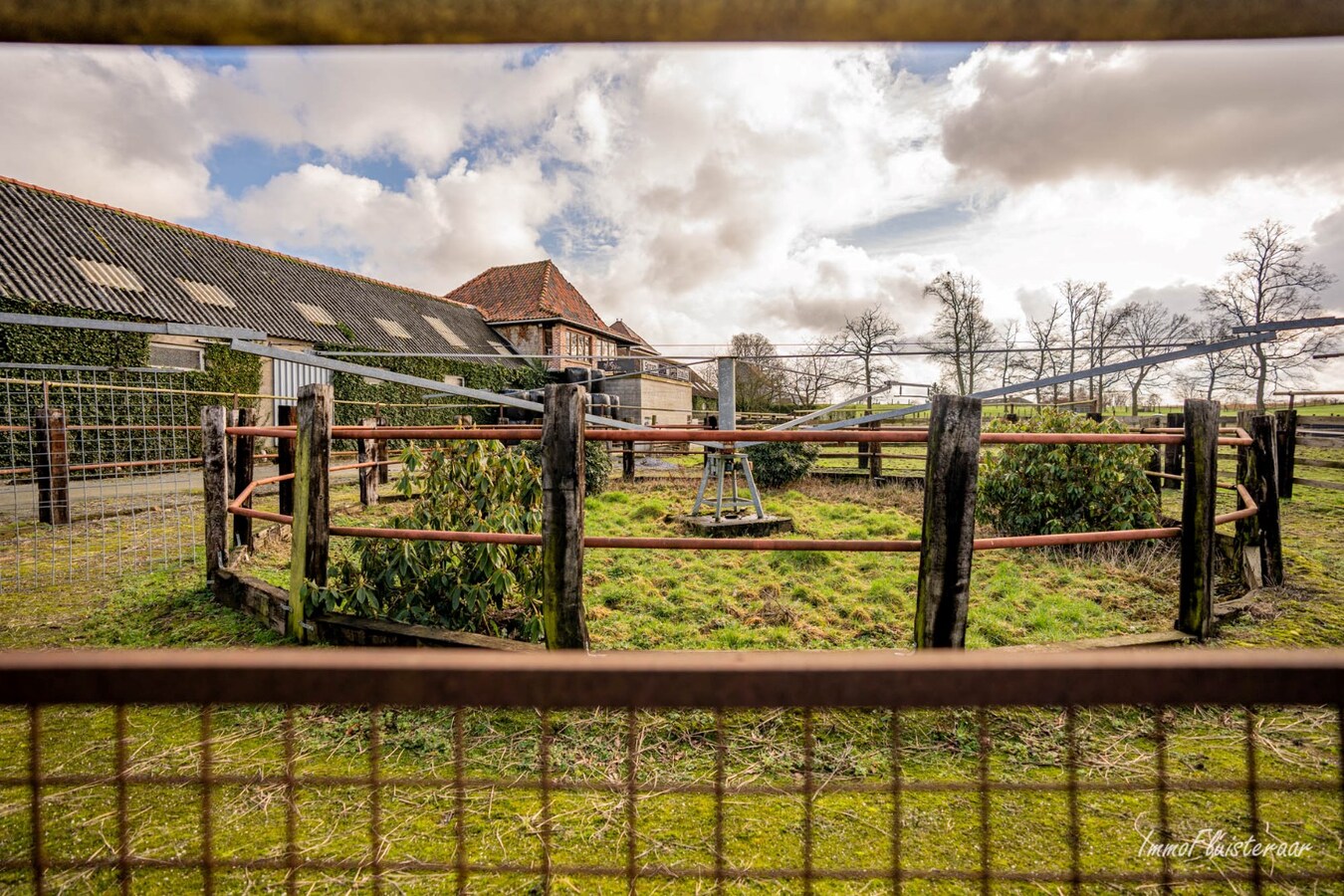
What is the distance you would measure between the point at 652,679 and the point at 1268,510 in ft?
17.9

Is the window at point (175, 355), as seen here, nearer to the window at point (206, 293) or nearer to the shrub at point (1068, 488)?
the window at point (206, 293)

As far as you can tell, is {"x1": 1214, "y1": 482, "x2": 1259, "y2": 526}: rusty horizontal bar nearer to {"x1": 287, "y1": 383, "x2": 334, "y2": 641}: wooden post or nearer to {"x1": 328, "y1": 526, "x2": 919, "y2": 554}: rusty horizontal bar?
{"x1": 328, "y1": 526, "x2": 919, "y2": 554}: rusty horizontal bar

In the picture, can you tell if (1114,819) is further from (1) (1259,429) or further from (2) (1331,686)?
(1) (1259,429)

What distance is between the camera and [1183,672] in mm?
611

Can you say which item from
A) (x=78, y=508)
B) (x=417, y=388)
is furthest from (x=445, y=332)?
(x=78, y=508)

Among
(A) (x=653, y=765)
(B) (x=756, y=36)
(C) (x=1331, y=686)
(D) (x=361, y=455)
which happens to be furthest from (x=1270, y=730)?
(D) (x=361, y=455)

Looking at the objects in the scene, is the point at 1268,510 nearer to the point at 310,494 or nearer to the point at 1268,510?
the point at 1268,510

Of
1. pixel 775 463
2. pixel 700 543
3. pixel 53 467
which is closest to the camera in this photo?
pixel 700 543

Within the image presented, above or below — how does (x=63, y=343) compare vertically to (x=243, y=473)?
above

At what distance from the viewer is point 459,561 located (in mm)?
3461

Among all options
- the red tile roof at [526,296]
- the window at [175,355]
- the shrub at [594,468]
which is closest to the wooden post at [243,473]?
the shrub at [594,468]

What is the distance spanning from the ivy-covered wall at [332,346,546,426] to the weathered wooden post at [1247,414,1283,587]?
1537 cm

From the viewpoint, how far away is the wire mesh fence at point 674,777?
0.61 metres

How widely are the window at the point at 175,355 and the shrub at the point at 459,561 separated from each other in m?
14.9
